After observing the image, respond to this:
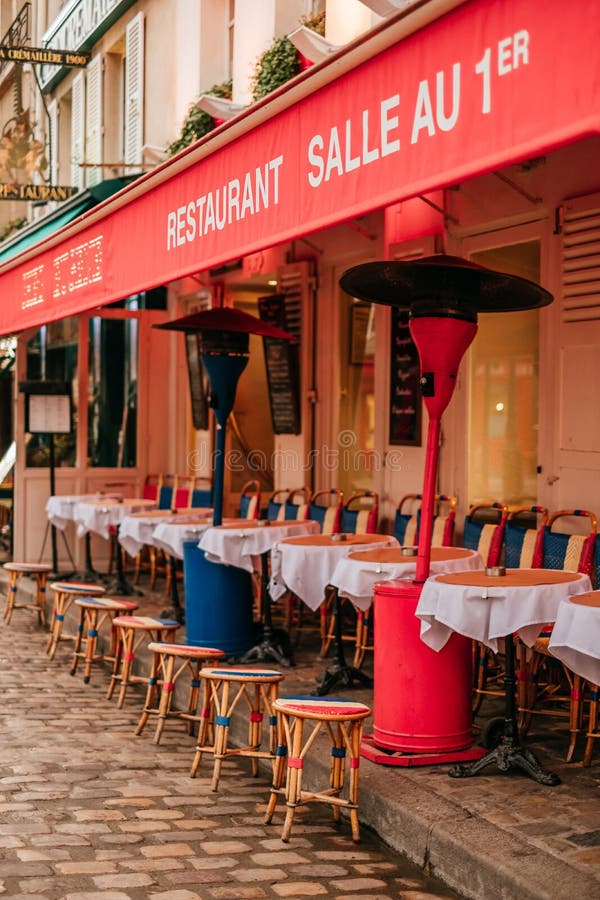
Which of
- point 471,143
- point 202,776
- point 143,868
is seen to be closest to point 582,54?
point 471,143

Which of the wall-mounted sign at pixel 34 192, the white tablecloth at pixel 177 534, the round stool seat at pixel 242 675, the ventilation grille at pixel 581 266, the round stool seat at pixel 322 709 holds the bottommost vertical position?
the round stool seat at pixel 322 709

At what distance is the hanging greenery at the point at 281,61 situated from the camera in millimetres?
10828

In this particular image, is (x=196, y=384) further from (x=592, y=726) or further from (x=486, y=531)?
(x=592, y=726)

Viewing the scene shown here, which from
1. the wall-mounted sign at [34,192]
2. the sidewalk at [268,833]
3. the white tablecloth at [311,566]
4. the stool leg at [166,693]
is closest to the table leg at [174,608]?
the white tablecloth at [311,566]

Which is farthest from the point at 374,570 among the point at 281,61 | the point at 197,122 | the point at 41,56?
the point at 41,56

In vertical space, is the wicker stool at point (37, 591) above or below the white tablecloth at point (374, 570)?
below

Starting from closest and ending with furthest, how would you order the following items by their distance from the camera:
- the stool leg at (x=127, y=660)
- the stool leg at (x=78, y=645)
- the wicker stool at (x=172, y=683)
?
1. the wicker stool at (x=172, y=683)
2. the stool leg at (x=127, y=660)
3. the stool leg at (x=78, y=645)

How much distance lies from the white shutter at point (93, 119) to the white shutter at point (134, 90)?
1.07m

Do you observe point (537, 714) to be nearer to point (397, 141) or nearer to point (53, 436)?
point (397, 141)

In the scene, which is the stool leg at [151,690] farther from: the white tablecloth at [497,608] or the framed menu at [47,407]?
the framed menu at [47,407]

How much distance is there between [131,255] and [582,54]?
176 inches

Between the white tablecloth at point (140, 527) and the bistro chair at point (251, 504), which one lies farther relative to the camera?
the bistro chair at point (251, 504)

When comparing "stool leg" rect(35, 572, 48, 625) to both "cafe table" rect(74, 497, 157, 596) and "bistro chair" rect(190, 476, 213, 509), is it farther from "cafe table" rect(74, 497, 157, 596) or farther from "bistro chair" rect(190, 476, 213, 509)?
"bistro chair" rect(190, 476, 213, 509)

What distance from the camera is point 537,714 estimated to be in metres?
6.79
